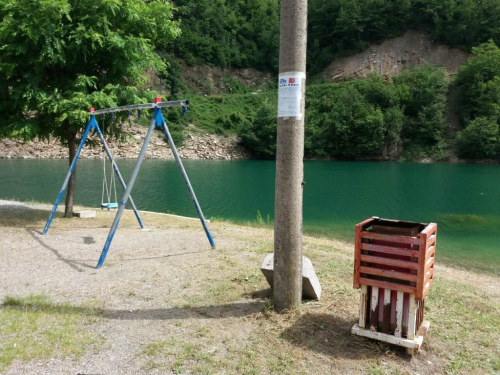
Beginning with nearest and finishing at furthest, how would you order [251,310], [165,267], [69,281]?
[251,310], [69,281], [165,267]

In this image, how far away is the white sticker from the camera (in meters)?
5.14

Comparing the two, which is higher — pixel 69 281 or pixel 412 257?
pixel 412 257

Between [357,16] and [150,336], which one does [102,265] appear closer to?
[150,336]

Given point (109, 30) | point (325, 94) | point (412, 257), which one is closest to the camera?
point (412, 257)

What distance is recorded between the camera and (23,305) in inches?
218

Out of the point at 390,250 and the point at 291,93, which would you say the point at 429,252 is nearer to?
the point at 390,250

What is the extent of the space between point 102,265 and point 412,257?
5329 mm

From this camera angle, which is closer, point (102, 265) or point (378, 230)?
point (378, 230)

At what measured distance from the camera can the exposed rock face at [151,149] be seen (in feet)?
200

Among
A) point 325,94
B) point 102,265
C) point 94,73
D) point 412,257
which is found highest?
point 325,94

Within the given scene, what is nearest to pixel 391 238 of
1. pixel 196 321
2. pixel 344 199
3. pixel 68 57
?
pixel 196 321

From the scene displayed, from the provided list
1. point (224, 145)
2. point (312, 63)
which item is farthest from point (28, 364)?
point (312, 63)

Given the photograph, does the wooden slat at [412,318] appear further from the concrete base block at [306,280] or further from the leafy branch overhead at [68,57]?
the leafy branch overhead at [68,57]

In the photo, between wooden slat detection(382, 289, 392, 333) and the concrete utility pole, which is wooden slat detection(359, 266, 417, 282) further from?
the concrete utility pole
